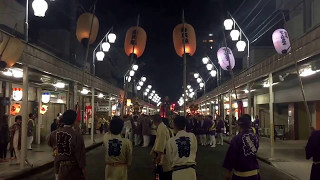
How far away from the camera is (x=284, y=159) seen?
1766 centimetres

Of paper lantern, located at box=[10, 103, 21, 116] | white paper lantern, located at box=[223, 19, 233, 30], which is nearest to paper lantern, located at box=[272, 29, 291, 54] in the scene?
white paper lantern, located at box=[223, 19, 233, 30]

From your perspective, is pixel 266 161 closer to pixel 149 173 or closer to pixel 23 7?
pixel 149 173

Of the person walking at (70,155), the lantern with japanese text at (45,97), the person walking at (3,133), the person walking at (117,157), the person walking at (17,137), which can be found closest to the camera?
Answer: the person walking at (70,155)

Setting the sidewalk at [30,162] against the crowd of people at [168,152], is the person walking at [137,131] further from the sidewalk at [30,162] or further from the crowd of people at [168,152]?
the crowd of people at [168,152]

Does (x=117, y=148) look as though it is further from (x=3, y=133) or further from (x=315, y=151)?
(x=3, y=133)

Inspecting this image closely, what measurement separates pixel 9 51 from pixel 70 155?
661 centimetres

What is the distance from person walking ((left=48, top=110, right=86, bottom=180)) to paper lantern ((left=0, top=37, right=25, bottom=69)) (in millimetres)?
6062

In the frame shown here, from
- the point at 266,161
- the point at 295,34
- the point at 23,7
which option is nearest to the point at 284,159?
the point at 266,161

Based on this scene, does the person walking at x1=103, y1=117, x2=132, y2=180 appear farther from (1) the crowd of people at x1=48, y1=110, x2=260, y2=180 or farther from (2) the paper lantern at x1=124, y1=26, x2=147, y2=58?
(2) the paper lantern at x1=124, y1=26, x2=147, y2=58

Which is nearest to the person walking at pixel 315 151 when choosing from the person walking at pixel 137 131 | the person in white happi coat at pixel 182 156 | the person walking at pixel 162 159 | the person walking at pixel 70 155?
the person in white happi coat at pixel 182 156

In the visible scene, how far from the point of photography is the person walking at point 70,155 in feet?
22.5

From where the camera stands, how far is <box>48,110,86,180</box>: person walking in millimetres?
6863

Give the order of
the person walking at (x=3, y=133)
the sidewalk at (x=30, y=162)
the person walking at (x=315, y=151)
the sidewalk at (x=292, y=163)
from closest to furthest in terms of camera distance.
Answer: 1. the person walking at (x=315, y=151)
2. the sidewalk at (x=30, y=162)
3. the sidewalk at (x=292, y=163)
4. the person walking at (x=3, y=133)

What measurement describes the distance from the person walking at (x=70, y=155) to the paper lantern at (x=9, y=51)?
19.9 feet
